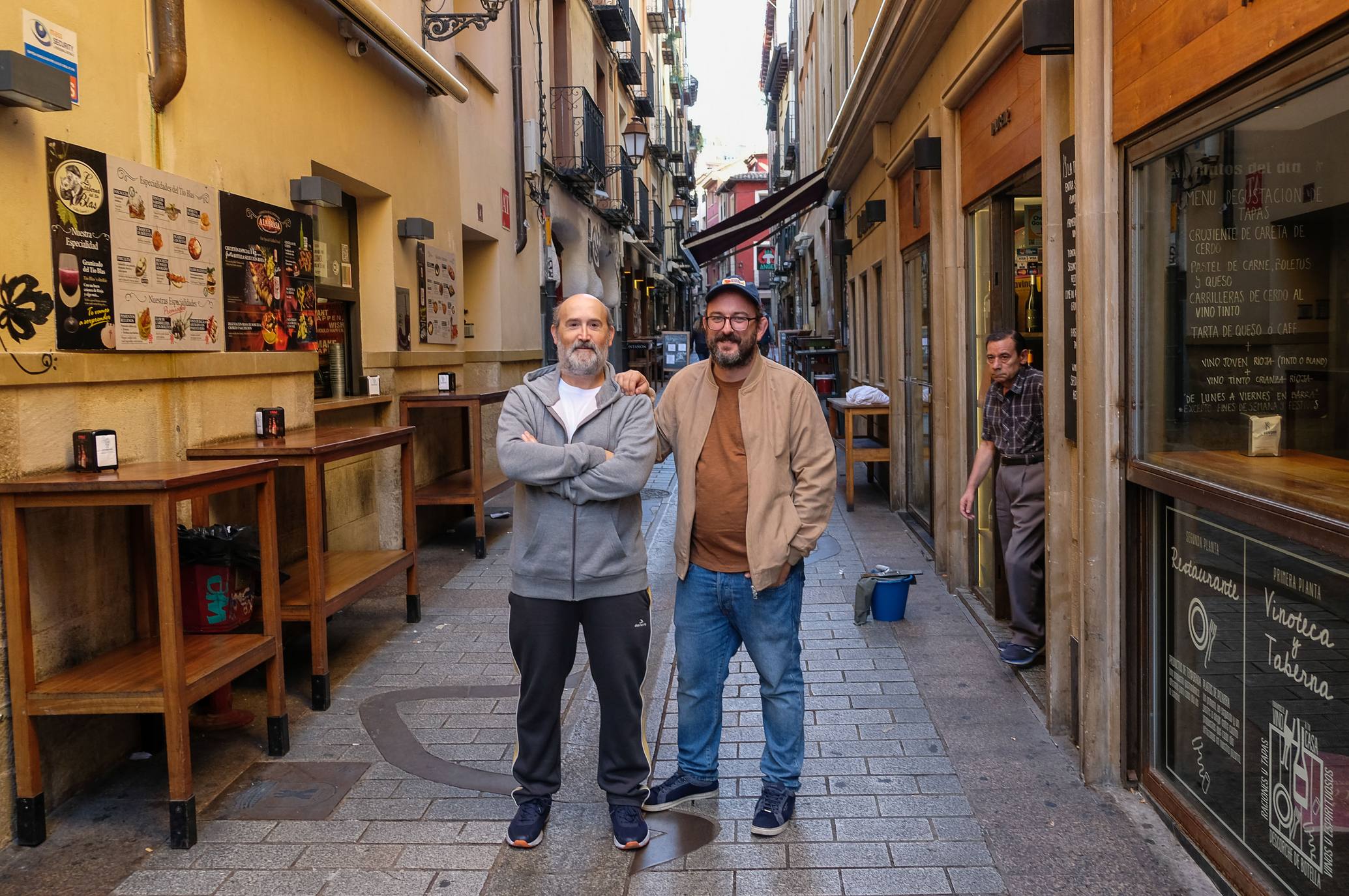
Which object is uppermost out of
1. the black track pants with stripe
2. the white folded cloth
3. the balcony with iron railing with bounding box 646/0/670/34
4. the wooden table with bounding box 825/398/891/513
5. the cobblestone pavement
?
the balcony with iron railing with bounding box 646/0/670/34

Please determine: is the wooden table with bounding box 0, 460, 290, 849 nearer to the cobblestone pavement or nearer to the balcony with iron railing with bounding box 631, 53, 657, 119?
the cobblestone pavement

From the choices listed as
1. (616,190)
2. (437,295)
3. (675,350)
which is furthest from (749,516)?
(675,350)

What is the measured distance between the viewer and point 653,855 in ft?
12.4

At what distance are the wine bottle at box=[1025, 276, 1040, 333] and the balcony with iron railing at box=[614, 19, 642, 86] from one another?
1729 cm

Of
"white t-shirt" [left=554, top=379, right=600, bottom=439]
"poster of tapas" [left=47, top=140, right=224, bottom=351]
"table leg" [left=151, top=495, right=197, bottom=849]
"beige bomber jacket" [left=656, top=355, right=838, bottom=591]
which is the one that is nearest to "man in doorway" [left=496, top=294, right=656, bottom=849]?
"white t-shirt" [left=554, top=379, right=600, bottom=439]

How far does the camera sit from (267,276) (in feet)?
20.9

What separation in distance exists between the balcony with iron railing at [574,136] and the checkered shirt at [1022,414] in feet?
36.8

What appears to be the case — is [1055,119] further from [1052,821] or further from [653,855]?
[653,855]

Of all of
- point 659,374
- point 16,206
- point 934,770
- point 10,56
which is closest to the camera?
point 10,56

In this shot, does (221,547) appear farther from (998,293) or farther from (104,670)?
(998,293)

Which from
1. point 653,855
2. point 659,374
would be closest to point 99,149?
point 653,855

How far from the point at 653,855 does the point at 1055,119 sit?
130 inches

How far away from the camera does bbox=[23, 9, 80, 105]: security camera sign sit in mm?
4039

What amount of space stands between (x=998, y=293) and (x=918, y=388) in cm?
319
